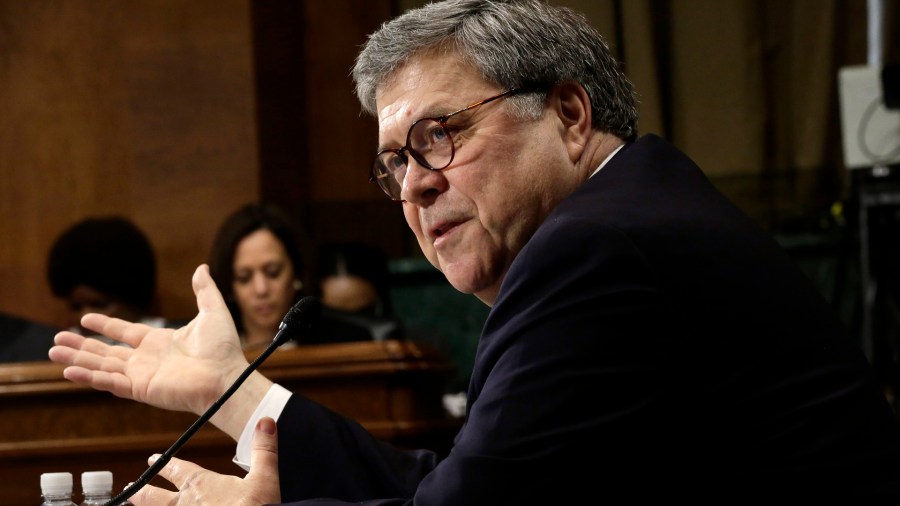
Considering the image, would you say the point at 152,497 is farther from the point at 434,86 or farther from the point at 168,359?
the point at 434,86

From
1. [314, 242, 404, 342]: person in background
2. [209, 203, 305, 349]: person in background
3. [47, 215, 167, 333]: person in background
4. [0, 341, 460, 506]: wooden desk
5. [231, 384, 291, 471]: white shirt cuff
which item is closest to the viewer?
[231, 384, 291, 471]: white shirt cuff

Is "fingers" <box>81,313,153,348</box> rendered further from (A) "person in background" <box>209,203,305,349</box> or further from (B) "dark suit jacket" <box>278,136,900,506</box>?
(A) "person in background" <box>209,203,305,349</box>

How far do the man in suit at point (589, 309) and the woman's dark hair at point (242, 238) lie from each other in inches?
101

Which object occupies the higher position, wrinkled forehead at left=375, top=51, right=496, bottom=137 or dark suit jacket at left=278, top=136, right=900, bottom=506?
wrinkled forehead at left=375, top=51, right=496, bottom=137

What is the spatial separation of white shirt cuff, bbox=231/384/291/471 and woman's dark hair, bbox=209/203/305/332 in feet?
7.56

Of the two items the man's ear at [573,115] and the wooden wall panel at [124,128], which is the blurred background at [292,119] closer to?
the wooden wall panel at [124,128]

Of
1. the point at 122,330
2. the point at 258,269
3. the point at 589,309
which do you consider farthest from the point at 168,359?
the point at 258,269

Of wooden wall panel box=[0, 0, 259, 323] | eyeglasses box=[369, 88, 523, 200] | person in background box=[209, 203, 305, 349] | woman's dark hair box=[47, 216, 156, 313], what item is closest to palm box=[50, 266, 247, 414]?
eyeglasses box=[369, 88, 523, 200]

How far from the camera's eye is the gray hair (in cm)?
182

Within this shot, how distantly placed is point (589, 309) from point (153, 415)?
4.48 ft

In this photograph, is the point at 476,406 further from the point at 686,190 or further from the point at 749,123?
the point at 749,123

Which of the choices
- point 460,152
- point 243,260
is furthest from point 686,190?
point 243,260

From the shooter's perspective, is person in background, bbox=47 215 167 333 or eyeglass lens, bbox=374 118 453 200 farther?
person in background, bbox=47 215 167 333

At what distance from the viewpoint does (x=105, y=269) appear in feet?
16.3
